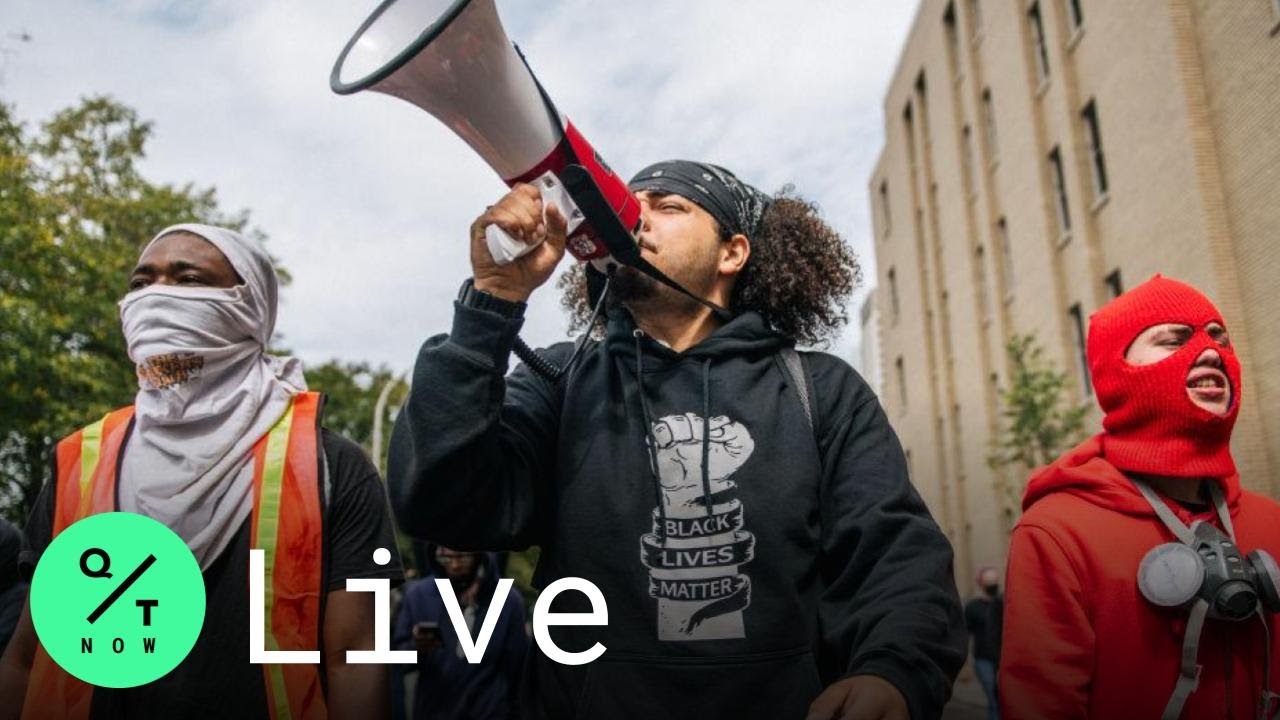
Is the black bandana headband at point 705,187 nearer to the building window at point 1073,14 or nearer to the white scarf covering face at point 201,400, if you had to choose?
the white scarf covering face at point 201,400

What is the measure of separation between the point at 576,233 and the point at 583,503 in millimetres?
587

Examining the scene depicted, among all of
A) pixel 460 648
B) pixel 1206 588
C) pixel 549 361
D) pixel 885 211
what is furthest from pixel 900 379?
pixel 549 361

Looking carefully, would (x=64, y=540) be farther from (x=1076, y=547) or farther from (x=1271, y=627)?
(x=1271, y=627)

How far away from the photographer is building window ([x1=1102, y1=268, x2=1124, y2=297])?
16.4 meters

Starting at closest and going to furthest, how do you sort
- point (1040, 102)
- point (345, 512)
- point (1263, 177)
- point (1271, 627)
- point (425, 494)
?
point (425, 494) < point (345, 512) < point (1271, 627) < point (1263, 177) < point (1040, 102)

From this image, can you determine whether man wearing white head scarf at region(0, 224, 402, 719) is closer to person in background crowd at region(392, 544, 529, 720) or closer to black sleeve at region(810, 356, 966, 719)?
black sleeve at region(810, 356, 966, 719)

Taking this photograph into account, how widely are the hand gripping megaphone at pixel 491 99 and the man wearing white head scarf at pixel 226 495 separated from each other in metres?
0.80

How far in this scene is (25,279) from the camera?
15484 millimetres

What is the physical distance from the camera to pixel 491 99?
7.27ft

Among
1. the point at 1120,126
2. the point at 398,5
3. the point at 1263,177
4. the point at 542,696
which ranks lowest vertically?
the point at 542,696

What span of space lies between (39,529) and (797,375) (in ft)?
5.89

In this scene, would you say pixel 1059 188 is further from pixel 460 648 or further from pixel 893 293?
pixel 460 648

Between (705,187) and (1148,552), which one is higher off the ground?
(705,187)

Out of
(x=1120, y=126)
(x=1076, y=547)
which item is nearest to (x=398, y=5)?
(x=1076, y=547)
